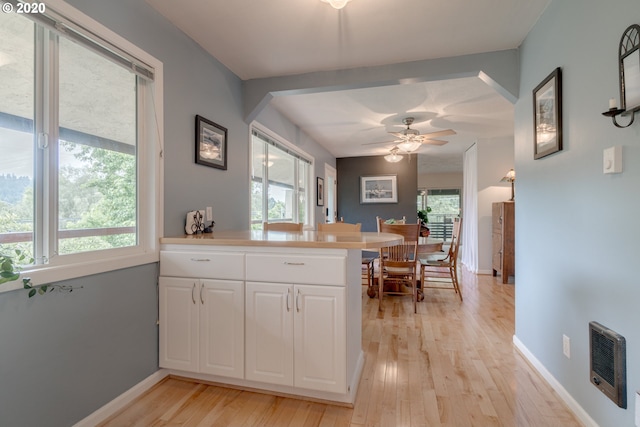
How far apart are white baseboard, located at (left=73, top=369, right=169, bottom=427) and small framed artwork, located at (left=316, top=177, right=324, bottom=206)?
13.0ft

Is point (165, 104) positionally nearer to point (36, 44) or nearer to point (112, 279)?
point (36, 44)

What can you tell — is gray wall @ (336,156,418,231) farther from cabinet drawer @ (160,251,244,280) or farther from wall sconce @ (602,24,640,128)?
wall sconce @ (602,24,640,128)

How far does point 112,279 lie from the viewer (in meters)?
1.64

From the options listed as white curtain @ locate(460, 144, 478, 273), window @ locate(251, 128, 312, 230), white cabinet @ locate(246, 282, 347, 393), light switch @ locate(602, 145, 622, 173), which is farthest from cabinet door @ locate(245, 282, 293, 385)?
white curtain @ locate(460, 144, 478, 273)

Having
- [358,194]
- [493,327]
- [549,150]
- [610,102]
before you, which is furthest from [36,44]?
[358,194]

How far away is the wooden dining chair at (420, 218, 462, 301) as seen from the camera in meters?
3.78

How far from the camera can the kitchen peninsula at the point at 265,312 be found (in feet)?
5.36

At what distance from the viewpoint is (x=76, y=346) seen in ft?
4.81

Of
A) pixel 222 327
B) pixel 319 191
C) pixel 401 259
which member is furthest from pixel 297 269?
pixel 319 191

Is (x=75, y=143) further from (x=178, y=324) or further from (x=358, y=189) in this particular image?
(x=358, y=189)

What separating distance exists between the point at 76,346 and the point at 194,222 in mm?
993

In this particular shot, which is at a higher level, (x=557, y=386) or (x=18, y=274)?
(x=18, y=274)

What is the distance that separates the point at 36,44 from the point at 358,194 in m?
5.94

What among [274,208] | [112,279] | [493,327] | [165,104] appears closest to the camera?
[112,279]
